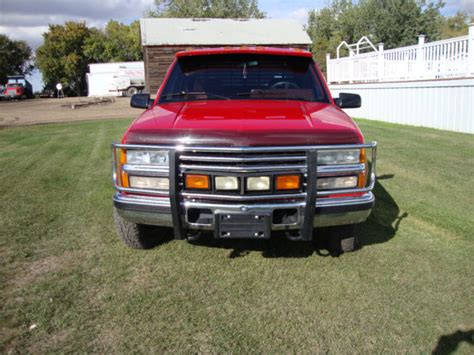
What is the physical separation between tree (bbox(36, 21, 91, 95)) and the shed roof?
3413 centimetres

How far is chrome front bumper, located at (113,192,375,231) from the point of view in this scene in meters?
3.01

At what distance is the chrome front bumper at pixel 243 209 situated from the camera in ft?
9.89

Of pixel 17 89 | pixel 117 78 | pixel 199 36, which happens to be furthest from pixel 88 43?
pixel 199 36

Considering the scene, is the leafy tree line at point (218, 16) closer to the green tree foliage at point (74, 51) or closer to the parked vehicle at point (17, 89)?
the green tree foliage at point (74, 51)

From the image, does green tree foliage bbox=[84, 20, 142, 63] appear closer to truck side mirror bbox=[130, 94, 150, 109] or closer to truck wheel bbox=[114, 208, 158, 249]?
truck side mirror bbox=[130, 94, 150, 109]

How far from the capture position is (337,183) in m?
3.16

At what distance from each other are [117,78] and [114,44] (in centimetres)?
1797

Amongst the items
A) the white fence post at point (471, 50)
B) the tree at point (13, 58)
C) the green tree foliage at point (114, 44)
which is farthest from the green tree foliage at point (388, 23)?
the tree at point (13, 58)

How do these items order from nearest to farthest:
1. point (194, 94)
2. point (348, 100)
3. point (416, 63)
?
point (194, 94), point (348, 100), point (416, 63)

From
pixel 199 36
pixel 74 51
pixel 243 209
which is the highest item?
pixel 74 51

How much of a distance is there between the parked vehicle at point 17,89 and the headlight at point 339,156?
54121 mm

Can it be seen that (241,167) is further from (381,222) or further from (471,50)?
(471,50)

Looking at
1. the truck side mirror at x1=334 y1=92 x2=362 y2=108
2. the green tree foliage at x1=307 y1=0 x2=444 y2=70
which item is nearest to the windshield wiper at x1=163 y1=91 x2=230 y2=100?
the truck side mirror at x1=334 y1=92 x2=362 y2=108

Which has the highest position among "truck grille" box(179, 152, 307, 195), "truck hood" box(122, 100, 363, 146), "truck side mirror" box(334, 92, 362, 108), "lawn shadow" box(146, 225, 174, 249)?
"truck side mirror" box(334, 92, 362, 108)
